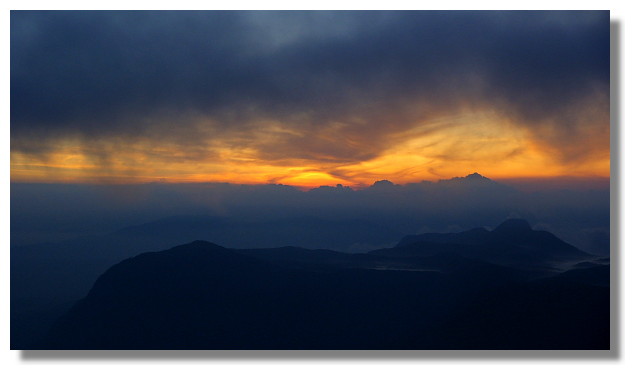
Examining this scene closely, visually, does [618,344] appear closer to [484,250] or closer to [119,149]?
[484,250]

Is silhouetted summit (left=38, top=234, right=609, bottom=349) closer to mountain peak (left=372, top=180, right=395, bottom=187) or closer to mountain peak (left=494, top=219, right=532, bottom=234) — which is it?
mountain peak (left=494, top=219, right=532, bottom=234)

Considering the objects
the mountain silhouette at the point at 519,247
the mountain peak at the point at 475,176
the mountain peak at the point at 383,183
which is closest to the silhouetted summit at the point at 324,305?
the mountain silhouette at the point at 519,247

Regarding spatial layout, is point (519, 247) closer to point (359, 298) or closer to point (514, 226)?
point (514, 226)

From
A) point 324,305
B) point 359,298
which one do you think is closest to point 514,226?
point 359,298

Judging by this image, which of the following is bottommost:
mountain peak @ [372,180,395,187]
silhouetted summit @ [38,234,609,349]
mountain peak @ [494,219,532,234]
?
silhouetted summit @ [38,234,609,349]

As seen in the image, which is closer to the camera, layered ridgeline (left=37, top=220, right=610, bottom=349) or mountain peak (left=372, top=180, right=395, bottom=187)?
layered ridgeline (left=37, top=220, right=610, bottom=349)

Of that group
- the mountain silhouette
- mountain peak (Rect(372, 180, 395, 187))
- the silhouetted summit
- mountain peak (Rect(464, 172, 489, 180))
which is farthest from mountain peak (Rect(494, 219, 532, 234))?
mountain peak (Rect(372, 180, 395, 187))
